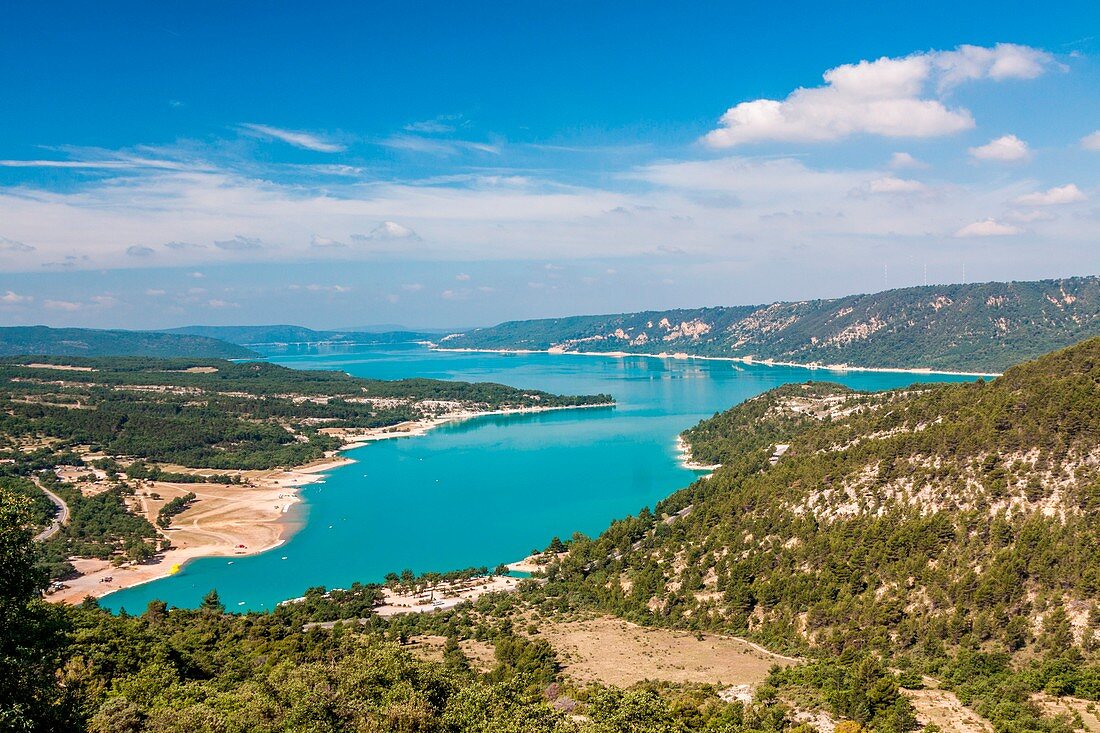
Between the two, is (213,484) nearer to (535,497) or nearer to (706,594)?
(535,497)

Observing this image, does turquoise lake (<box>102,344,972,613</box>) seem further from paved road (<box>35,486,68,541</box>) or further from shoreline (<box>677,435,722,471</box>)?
paved road (<box>35,486,68,541</box>)

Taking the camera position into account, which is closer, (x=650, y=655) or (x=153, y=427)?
(x=650, y=655)

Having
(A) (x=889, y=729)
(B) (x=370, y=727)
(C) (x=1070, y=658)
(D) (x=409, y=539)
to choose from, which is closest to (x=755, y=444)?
(D) (x=409, y=539)

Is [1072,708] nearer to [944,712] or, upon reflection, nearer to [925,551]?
[944,712]

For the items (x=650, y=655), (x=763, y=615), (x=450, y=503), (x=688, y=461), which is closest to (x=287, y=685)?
(x=650, y=655)

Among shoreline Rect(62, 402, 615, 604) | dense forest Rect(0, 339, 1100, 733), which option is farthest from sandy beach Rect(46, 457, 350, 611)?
dense forest Rect(0, 339, 1100, 733)

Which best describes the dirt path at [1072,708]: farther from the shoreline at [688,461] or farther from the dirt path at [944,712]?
the shoreline at [688,461]

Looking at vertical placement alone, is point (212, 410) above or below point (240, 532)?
above
